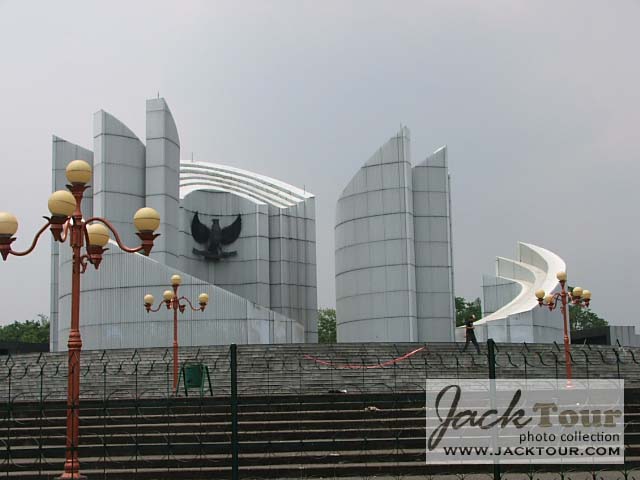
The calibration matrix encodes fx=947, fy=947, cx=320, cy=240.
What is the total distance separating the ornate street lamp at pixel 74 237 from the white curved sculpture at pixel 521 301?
30073mm

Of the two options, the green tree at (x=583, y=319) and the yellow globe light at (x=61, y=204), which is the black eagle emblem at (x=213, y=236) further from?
the green tree at (x=583, y=319)

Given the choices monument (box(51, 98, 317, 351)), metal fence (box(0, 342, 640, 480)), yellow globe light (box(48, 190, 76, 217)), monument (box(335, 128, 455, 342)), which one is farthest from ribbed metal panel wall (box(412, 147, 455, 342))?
yellow globe light (box(48, 190, 76, 217))

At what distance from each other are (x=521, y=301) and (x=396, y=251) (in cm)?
848

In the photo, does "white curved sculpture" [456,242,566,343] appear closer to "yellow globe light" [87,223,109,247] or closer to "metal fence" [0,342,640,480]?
"metal fence" [0,342,640,480]

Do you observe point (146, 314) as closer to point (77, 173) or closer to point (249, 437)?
point (249, 437)

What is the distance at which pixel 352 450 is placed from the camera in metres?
14.4

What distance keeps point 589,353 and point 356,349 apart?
264 inches

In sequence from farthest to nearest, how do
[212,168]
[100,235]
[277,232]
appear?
[212,168], [277,232], [100,235]

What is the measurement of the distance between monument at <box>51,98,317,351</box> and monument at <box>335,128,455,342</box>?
313 centimetres

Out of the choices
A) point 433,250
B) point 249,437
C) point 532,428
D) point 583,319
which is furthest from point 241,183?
point 583,319

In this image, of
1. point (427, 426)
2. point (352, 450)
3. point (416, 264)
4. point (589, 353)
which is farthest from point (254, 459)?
point (416, 264)

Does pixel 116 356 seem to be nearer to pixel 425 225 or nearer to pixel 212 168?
pixel 425 225

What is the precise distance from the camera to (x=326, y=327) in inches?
3716

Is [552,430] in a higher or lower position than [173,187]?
lower
